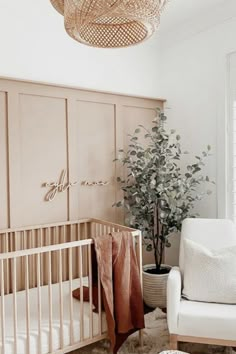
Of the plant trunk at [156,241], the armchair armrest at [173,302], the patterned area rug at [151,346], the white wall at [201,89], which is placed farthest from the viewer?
the plant trunk at [156,241]

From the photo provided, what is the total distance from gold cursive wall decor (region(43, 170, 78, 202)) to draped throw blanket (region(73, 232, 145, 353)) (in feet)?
2.82

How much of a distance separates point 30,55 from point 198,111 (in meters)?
1.63

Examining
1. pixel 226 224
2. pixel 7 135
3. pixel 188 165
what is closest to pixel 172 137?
pixel 188 165

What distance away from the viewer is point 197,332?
2.15m

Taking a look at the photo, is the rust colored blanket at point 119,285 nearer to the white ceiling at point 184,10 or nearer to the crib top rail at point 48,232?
the crib top rail at point 48,232

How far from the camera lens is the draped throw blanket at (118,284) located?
229cm

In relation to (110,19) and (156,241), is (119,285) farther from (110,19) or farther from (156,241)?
(110,19)

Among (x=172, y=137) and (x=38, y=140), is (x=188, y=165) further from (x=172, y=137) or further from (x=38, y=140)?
(x=38, y=140)

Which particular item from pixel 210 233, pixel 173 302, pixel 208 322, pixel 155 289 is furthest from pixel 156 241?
pixel 208 322

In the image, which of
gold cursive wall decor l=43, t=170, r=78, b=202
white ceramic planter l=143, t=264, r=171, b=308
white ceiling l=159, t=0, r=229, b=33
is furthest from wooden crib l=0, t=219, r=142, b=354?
white ceiling l=159, t=0, r=229, b=33

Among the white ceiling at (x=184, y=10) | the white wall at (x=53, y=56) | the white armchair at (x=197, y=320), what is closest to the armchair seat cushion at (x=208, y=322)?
the white armchair at (x=197, y=320)

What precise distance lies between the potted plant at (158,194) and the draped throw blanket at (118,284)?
30.7 inches

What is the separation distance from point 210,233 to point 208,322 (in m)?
0.80

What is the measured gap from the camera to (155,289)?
316 cm
